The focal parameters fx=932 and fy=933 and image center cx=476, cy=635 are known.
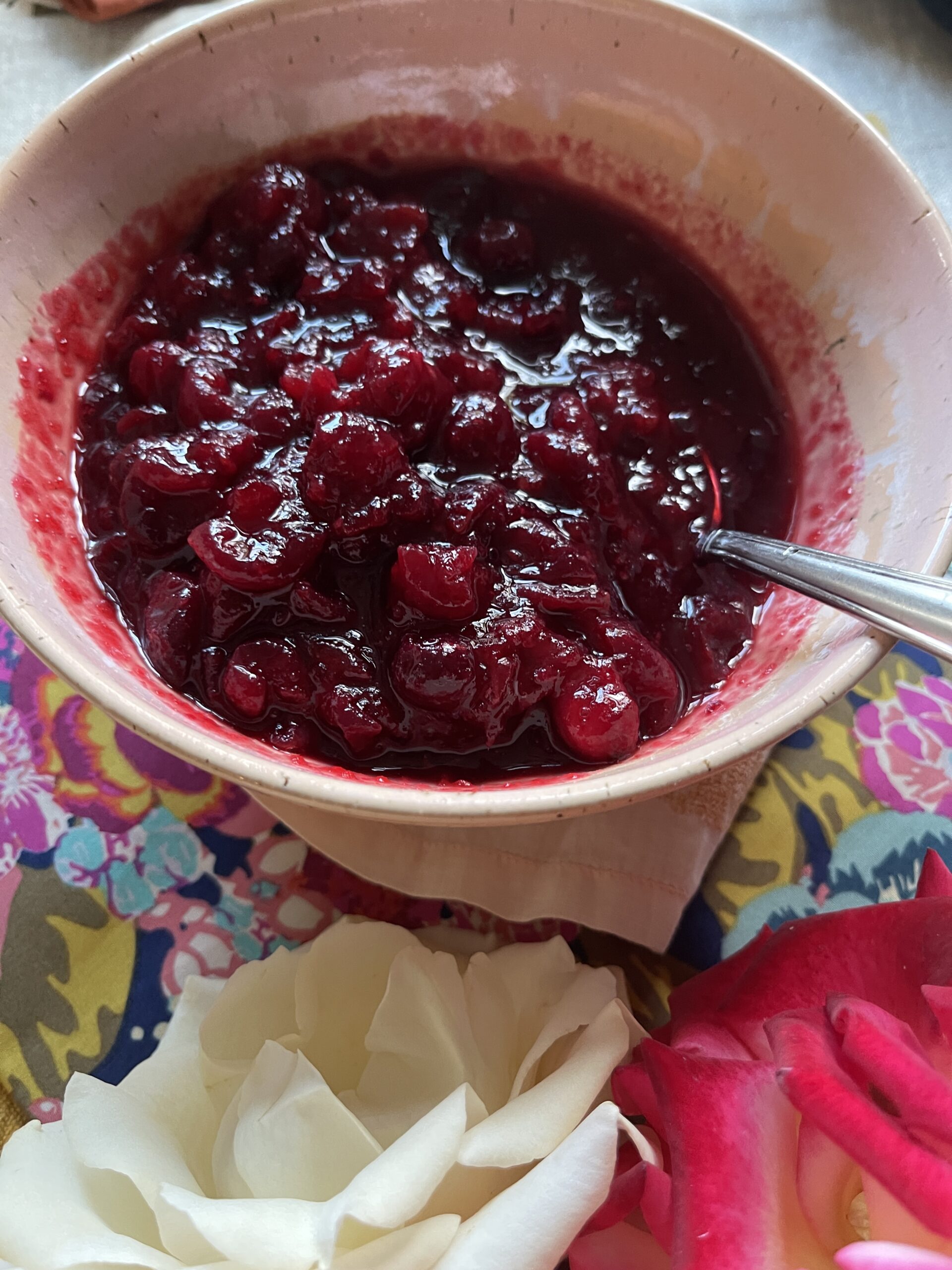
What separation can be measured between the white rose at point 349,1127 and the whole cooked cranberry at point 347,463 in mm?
502

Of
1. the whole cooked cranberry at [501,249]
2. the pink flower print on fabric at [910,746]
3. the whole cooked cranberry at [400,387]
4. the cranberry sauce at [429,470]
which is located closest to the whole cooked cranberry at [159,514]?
the cranberry sauce at [429,470]

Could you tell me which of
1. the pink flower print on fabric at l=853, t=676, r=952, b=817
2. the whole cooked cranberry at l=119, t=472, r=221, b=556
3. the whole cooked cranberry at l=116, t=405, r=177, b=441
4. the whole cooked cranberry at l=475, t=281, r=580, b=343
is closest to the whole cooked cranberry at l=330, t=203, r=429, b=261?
the whole cooked cranberry at l=475, t=281, r=580, b=343

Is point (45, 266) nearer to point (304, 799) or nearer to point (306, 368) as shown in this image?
point (306, 368)

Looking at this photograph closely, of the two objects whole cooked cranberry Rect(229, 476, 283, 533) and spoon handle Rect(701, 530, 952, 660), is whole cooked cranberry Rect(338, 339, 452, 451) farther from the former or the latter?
spoon handle Rect(701, 530, 952, 660)

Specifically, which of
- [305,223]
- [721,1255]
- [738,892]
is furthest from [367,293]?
[721,1255]

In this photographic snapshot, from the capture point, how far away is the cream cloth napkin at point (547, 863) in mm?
1149

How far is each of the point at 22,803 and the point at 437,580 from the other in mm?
664

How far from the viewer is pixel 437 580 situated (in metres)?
1.05

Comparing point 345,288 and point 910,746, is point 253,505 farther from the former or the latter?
point 910,746

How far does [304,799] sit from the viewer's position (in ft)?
2.83

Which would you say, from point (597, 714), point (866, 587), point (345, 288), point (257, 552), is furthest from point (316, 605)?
point (866, 587)

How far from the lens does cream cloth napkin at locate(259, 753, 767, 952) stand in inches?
45.3

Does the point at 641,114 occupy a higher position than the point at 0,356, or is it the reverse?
the point at 641,114

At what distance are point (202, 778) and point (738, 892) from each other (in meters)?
0.73
